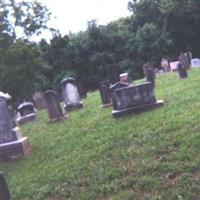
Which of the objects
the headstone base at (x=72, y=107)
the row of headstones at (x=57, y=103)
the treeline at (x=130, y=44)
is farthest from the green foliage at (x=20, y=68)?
the headstone base at (x=72, y=107)

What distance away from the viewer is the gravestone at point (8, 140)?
1107cm

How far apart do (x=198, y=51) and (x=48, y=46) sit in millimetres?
12860

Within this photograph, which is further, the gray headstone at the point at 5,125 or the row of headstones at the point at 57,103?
the row of headstones at the point at 57,103

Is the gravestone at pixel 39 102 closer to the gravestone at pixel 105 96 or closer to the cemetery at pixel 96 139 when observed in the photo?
the cemetery at pixel 96 139

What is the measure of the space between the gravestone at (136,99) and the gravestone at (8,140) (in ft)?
10.1

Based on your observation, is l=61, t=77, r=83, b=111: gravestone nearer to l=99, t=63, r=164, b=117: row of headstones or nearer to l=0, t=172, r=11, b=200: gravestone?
l=99, t=63, r=164, b=117: row of headstones

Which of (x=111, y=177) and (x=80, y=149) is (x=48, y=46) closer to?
(x=80, y=149)

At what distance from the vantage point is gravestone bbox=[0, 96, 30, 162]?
11.1m

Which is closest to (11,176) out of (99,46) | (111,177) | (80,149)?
(80,149)

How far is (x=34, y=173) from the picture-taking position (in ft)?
30.2

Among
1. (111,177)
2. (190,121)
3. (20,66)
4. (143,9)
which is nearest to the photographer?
(111,177)

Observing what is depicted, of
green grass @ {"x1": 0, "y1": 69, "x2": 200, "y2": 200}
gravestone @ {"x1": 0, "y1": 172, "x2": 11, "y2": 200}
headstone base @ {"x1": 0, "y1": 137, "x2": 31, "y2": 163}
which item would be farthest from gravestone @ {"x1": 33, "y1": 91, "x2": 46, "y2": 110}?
gravestone @ {"x1": 0, "y1": 172, "x2": 11, "y2": 200}

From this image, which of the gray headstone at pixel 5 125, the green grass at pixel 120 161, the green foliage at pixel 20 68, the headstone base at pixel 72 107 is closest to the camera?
the green grass at pixel 120 161

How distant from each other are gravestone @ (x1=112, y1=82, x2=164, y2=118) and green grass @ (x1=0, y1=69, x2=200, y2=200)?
347 mm
